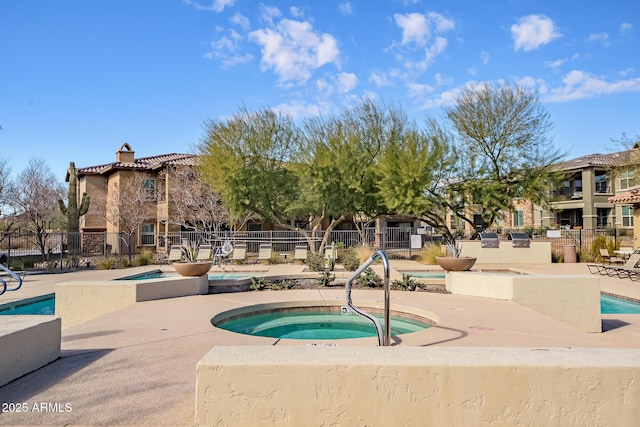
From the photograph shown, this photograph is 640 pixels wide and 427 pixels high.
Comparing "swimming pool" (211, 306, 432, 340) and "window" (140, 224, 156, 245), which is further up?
"window" (140, 224, 156, 245)

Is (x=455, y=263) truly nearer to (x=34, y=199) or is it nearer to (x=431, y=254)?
(x=431, y=254)

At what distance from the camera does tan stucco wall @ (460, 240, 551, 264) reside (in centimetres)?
1988

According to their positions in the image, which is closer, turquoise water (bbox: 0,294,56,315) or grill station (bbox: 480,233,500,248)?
turquoise water (bbox: 0,294,56,315)

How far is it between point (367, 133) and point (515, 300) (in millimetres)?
17739

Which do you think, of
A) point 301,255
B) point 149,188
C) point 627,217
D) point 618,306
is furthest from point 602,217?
point 149,188

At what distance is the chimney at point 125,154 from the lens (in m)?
33.9

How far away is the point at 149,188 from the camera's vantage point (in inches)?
1246

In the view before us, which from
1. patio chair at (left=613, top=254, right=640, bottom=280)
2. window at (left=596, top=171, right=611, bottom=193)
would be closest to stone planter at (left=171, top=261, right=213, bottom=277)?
patio chair at (left=613, top=254, right=640, bottom=280)

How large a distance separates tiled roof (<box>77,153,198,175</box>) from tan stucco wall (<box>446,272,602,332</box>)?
1016 inches

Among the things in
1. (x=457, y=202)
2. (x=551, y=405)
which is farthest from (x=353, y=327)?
(x=457, y=202)

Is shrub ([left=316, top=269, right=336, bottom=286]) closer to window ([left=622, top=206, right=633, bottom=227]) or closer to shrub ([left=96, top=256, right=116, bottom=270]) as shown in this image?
shrub ([left=96, top=256, right=116, bottom=270])

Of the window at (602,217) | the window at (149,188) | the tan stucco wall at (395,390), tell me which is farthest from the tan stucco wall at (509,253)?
the window at (602,217)

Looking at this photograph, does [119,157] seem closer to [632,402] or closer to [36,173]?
[36,173]

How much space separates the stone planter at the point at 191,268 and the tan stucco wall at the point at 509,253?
13.8 m
